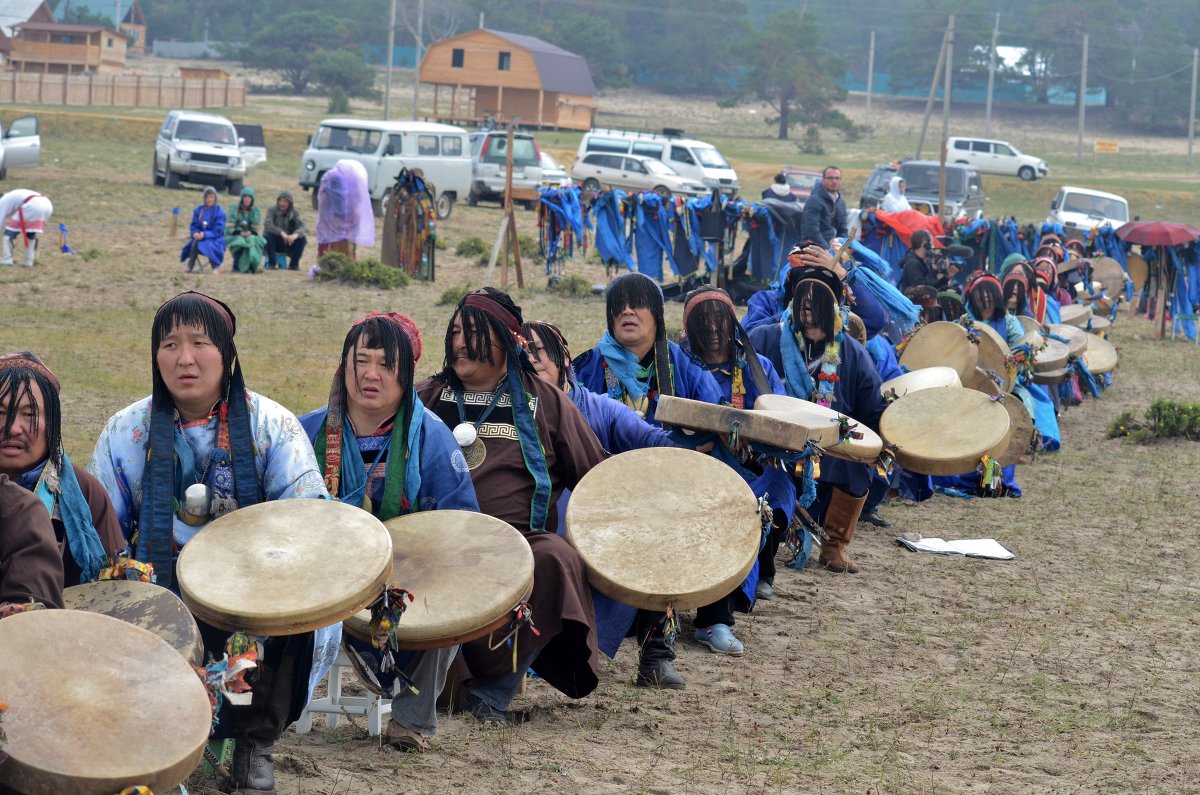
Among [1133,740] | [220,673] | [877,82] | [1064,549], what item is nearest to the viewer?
[220,673]

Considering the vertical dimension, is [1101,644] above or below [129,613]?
below

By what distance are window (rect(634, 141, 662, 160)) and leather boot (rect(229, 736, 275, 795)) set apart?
29.1 meters

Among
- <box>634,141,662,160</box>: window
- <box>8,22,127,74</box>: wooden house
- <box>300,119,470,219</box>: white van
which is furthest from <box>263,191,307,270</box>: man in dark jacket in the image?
<box>8,22,127,74</box>: wooden house

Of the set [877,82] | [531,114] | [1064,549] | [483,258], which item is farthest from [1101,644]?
[877,82]

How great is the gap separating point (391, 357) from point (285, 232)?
46.3 ft

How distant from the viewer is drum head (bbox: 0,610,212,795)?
2.67m

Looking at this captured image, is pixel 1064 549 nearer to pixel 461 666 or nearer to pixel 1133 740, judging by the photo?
pixel 1133 740

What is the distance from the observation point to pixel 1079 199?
29141 mm

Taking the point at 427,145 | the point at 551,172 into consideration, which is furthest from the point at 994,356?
the point at 551,172

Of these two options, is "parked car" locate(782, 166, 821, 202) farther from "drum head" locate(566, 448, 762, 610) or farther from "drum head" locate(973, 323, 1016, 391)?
"drum head" locate(566, 448, 762, 610)

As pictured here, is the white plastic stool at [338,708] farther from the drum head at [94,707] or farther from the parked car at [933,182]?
the parked car at [933,182]

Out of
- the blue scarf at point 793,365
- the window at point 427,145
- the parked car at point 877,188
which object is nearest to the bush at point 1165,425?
the blue scarf at point 793,365

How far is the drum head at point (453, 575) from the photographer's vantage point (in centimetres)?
370

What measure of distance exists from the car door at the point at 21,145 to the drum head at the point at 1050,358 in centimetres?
2034
